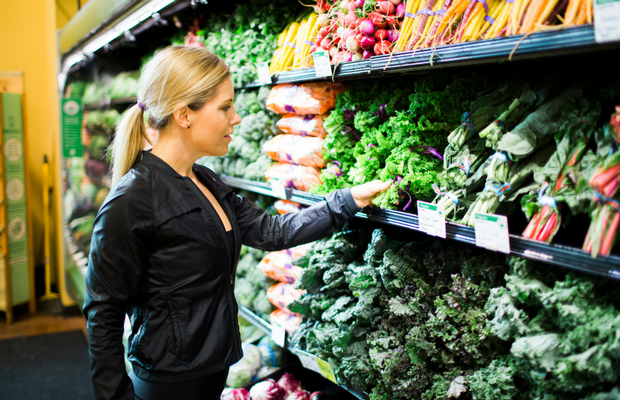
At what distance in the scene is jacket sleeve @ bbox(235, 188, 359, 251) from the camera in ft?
5.79

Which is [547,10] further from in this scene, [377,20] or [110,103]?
[110,103]

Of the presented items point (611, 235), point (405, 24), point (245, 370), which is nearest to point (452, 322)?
point (611, 235)

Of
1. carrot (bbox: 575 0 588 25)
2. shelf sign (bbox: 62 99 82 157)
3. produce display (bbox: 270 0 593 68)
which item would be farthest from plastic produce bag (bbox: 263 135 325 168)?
shelf sign (bbox: 62 99 82 157)

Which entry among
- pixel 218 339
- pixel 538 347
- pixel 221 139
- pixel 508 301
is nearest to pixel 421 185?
pixel 508 301

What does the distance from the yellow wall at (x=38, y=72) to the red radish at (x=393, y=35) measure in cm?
489

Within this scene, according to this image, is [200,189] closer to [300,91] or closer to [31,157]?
[300,91]

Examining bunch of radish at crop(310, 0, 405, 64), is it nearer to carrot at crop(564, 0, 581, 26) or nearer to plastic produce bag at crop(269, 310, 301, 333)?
carrot at crop(564, 0, 581, 26)

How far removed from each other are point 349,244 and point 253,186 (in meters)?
0.86

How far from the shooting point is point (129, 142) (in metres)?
1.61

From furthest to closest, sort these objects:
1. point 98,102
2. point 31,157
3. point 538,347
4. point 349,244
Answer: point 31,157 → point 98,102 → point 349,244 → point 538,347

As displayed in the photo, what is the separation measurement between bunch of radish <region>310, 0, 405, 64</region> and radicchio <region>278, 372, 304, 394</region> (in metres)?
1.79

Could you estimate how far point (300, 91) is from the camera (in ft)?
6.93

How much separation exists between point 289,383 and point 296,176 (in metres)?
1.21

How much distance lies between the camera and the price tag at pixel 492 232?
1156 mm
